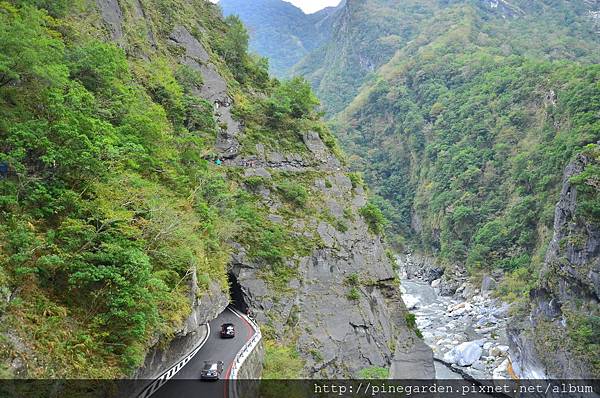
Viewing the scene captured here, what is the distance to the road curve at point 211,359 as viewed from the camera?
14.1 meters

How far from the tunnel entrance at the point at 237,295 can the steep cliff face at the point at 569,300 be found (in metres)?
25.5

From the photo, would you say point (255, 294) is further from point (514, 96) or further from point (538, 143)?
point (514, 96)

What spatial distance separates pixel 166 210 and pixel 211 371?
6081mm

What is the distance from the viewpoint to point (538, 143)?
77.0 m

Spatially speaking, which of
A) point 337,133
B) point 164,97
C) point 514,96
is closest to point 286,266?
point 164,97

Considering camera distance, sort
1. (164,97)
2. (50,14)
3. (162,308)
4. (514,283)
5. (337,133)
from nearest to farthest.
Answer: (162,308) < (50,14) < (164,97) < (514,283) < (337,133)

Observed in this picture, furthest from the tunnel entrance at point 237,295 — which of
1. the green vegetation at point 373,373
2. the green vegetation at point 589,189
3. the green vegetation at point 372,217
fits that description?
the green vegetation at point 589,189

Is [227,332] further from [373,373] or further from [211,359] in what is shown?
[373,373]

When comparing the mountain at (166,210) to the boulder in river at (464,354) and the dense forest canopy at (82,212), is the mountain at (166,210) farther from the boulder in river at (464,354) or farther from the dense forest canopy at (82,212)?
the boulder in river at (464,354)

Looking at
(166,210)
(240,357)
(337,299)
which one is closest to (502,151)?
(337,299)

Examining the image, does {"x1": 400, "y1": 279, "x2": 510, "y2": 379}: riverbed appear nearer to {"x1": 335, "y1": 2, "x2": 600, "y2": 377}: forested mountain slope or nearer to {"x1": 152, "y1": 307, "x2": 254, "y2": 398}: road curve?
{"x1": 335, "y1": 2, "x2": 600, "y2": 377}: forested mountain slope

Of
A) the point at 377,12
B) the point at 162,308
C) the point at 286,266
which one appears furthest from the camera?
the point at 377,12

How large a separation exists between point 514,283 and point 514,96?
153ft

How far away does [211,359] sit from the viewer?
59.2 ft
